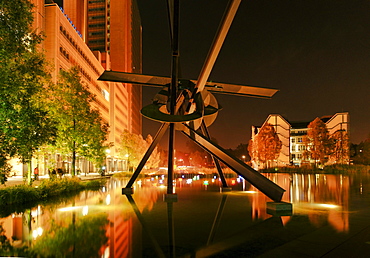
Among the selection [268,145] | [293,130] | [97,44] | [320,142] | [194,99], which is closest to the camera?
[194,99]

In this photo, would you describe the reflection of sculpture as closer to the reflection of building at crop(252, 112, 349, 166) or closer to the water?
the water

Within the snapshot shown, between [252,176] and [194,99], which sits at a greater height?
[194,99]

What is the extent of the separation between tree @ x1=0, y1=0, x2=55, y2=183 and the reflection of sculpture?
4.22 m

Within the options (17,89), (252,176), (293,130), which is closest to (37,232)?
(252,176)

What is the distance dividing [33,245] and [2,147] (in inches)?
369

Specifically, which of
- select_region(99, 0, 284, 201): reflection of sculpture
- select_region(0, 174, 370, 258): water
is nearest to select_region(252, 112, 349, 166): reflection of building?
select_region(99, 0, 284, 201): reflection of sculpture

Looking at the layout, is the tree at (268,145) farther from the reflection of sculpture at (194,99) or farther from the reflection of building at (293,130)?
the reflection of sculpture at (194,99)

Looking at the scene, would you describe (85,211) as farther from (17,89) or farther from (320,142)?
(320,142)

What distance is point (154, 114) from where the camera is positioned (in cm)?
1512

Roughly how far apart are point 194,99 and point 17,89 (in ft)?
29.3

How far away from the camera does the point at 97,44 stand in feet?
376

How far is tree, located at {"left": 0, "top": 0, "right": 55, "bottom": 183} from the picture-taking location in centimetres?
1437

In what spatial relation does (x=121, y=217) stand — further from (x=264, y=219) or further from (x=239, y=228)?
(x=264, y=219)

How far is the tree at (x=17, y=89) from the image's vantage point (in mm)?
14367
